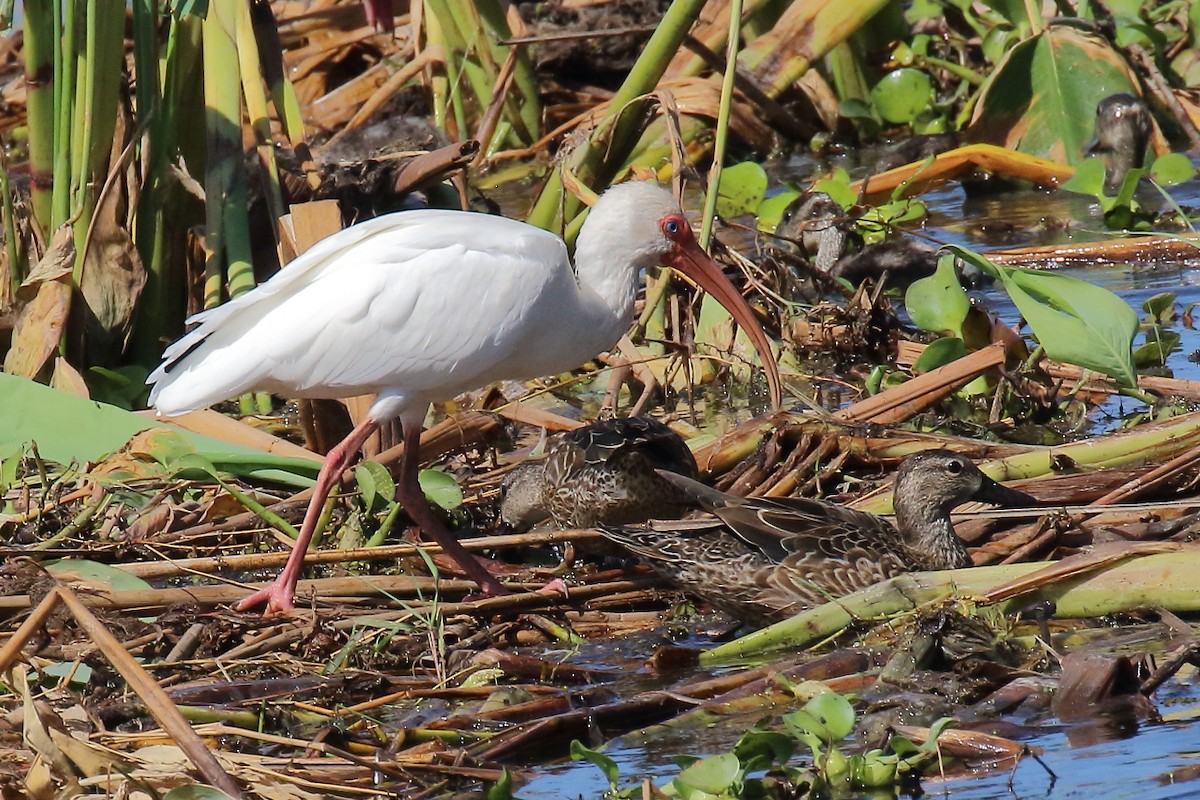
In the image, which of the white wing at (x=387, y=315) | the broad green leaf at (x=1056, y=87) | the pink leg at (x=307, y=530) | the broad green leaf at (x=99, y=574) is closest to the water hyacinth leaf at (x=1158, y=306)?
the white wing at (x=387, y=315)

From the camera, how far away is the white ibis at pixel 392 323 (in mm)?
5816

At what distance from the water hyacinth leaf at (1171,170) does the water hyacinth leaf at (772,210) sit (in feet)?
6.76

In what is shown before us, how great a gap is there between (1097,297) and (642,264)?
1.61m

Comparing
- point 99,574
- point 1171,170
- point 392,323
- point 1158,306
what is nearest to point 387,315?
point 392,323

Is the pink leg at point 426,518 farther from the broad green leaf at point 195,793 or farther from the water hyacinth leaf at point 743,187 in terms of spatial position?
the water hyacinth leaf at point 743,187

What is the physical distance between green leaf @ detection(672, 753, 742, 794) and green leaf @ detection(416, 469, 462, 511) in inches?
96.7

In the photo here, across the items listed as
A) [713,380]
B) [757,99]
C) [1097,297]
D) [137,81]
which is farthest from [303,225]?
[757,99]

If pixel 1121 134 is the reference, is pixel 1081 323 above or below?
above

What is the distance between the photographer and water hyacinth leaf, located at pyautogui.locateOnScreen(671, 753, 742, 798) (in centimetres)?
374

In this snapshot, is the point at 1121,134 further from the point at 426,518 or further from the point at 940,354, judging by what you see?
the point at 426,518

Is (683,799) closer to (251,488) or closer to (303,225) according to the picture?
(251,488)

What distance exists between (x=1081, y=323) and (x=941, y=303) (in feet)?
3.67

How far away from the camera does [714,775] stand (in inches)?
148

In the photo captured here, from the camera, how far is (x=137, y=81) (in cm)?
737
